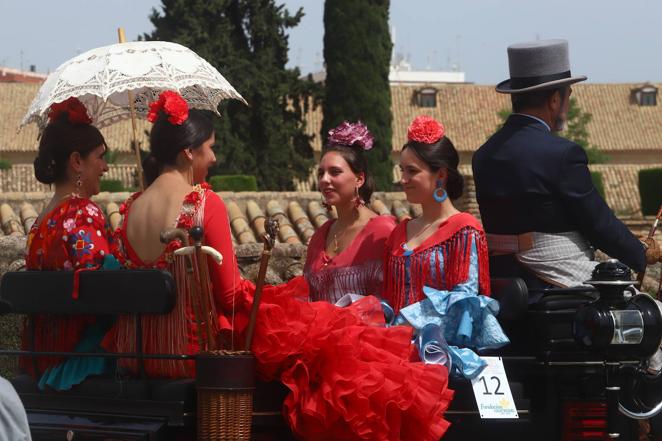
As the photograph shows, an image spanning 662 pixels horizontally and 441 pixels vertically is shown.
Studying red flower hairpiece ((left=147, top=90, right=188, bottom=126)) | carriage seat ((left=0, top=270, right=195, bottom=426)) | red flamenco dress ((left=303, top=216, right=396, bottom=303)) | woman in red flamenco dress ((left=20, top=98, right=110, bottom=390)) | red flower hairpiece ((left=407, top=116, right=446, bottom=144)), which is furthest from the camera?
red flamenco dress ((left=303, top=216, right=396, bottom=303))

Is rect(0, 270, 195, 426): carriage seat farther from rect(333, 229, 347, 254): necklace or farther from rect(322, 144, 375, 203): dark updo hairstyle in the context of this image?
rect(322, 144, 375, 203): dark updo hairstyle

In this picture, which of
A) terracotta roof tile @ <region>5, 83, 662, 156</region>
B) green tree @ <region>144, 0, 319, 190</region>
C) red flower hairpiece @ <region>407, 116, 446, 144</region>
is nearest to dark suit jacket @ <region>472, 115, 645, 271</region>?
red flower hairpiece @ <region>407, 116, 446, 144</region>

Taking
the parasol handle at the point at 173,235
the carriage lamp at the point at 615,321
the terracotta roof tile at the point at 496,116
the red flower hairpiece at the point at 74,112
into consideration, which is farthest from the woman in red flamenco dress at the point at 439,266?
the terracotta roof tile at the point at 496,116

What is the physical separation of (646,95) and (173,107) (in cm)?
6425

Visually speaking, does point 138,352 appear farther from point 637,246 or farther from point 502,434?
point 637,246

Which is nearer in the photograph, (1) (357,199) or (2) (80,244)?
(2) (80,244)

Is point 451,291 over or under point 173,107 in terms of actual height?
under

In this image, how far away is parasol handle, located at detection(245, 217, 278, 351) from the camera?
3.95m

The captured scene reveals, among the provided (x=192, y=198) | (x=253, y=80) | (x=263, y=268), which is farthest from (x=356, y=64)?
(x=263, y=268)

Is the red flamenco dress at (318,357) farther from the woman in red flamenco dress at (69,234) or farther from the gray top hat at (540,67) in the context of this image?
the gray top hat at (540,67)

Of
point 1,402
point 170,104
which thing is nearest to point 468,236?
point 170,104

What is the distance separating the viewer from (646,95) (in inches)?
2603

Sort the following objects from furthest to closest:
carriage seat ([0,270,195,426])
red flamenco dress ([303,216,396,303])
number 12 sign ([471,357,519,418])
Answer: red flamenco dress ([303,216,396,303]), number 12 sign ([471,357,519,418]), carriage seat ([0,270,195,426])

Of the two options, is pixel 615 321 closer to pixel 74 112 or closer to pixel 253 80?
pixel 74 112
